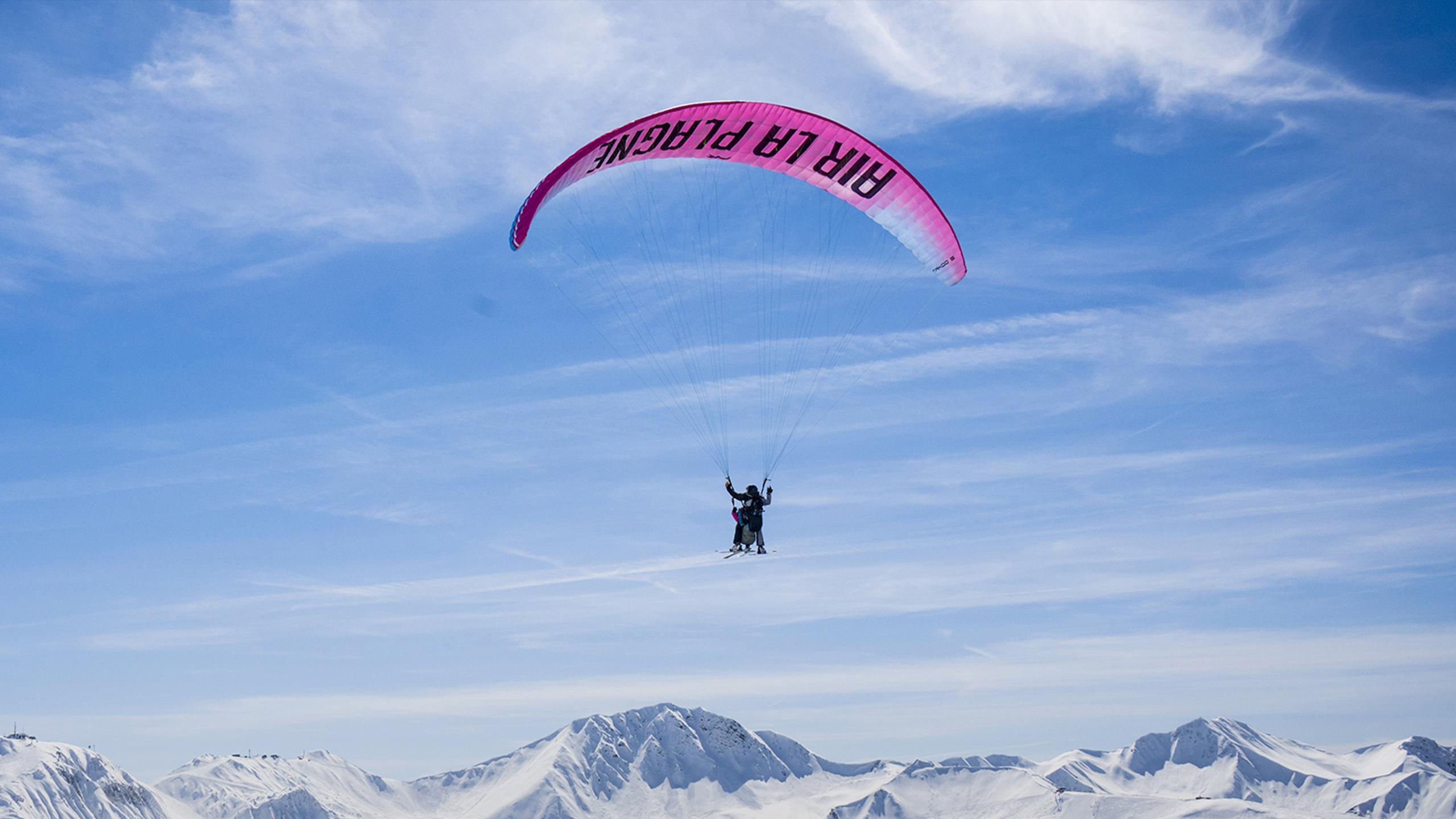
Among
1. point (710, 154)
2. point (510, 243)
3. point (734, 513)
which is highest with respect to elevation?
point (710, 154)

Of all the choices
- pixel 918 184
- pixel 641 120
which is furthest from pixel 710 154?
pixel 918 184

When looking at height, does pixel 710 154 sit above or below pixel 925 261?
above

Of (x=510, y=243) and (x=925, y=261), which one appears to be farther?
(x=925, y=261)

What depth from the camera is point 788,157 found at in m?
34.6

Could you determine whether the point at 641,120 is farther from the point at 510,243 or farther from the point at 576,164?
the point at 510,243

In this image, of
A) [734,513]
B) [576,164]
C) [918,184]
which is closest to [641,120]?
[576,164]

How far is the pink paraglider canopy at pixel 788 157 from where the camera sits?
32.9 metres

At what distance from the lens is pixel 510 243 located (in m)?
33.1

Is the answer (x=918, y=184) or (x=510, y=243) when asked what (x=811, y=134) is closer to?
(x=918, y=184)

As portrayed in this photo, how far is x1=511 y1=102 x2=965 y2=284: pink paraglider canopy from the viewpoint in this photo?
32.9m

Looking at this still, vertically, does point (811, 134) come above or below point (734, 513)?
above

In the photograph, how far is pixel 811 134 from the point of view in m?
33.8

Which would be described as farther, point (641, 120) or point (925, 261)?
point (925, 261)

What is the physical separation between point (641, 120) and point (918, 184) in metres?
7.85
